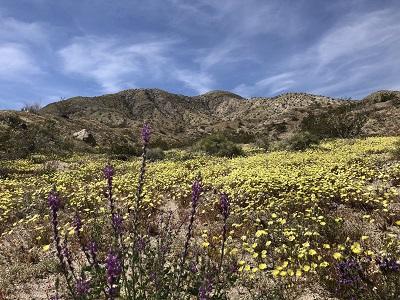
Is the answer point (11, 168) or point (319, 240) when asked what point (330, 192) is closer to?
point (319, 240)

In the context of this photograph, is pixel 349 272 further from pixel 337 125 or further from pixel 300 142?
pixel 337 125

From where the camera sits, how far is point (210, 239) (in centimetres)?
884

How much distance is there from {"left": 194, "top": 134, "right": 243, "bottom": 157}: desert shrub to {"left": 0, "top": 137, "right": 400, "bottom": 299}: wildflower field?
9.74 m

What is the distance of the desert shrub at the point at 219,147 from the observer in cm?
2741

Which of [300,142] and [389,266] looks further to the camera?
[300,142]

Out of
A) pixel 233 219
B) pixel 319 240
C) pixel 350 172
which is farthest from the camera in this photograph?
pixel 350 172

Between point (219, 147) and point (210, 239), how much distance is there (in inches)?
801

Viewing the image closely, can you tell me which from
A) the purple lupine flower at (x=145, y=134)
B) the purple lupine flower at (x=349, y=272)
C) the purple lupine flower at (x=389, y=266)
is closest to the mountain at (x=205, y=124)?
the purple lupine flower at (x=145, y=134)

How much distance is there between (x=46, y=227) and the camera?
10383 mm

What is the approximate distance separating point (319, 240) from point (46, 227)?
21.9 feet

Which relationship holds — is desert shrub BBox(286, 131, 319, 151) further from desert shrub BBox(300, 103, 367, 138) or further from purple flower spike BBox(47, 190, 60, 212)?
purple flower spike BBox(47, 190, 60, 212)

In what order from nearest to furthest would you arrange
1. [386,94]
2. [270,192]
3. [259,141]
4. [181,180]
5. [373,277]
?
[373,277]
[270,192]
[181,180]
[259,141]
[386,94]

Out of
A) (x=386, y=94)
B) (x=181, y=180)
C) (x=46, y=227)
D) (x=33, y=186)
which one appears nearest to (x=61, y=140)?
(x=33, y=186)

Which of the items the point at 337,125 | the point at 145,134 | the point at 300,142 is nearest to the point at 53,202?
the point at 145,134
